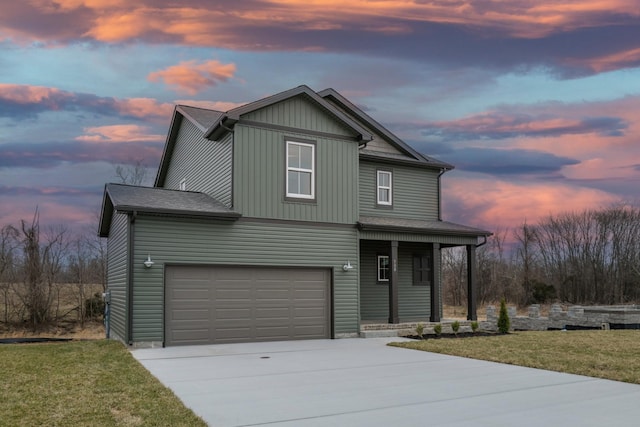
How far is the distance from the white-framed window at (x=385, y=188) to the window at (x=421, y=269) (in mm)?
2441

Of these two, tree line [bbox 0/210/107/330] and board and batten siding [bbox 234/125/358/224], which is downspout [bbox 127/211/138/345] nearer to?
board and batten siding [bbox 234/125/358/224]

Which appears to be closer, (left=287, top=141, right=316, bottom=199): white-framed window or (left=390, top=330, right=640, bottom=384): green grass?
(left=390, top=330, right=640, bottom=384): green grass

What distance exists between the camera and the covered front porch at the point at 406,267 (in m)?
16.8

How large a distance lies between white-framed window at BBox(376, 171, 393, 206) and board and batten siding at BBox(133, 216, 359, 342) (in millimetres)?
2994

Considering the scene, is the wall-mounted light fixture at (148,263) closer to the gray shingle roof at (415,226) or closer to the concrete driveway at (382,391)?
the concrete driveway at (382,391)

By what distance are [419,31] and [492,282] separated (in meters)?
20.9

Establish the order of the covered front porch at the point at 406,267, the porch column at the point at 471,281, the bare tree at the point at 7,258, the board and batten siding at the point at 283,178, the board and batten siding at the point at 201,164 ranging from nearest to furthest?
the board and batten siding at the point at 283,178 → the board and batten siding at the point at 201,164 → the covered front porch at the point at 406,267 → the porch column at the point at 471,281 → the bare tree at the point at 7,258

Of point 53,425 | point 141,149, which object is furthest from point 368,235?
point 141,149

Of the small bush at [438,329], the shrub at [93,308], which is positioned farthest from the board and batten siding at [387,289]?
the shrub at [93,308]

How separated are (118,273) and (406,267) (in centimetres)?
965

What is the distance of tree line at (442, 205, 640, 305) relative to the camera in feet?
103

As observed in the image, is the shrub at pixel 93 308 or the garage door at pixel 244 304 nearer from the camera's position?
the garage door at pixel 244 304

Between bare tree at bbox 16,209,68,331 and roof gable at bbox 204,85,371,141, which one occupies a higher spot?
roof gable at bbox 204,85,371,141

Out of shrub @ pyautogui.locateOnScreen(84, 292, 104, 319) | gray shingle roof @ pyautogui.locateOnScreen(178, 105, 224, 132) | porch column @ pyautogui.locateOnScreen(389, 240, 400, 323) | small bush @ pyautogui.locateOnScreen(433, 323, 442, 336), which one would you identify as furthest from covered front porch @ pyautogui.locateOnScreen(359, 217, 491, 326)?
shrub @ pyautogui.locateOnScreen(84, 292, 104, 319)
